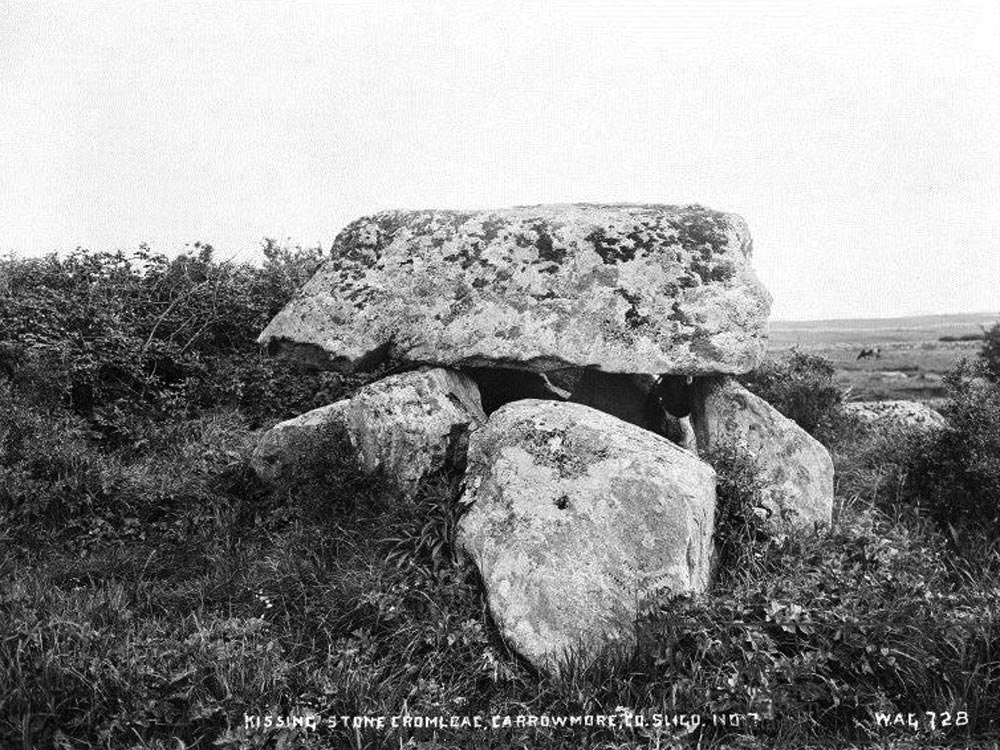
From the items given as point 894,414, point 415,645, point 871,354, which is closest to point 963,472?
point 894,414

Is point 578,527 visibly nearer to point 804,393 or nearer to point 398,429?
point 398,429

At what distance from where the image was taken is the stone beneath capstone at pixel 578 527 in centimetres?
632

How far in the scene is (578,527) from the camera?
6.64 meters

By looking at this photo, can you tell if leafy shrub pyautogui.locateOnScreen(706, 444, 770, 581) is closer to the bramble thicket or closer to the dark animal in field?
the bramble thicket

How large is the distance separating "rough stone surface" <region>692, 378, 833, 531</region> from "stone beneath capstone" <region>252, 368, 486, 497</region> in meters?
2.33

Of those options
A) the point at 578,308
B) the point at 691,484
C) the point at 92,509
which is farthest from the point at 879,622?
the point at 92,509

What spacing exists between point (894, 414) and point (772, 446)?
24.7 ft

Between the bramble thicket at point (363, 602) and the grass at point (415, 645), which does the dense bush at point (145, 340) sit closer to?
the bramble thicket at point (363, 602)

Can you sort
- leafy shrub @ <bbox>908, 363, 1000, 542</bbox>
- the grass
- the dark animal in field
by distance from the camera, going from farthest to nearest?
1. the dark animal in field
2. leafy shrub @ <bbox>908, 363, 1000, 542</bbox>
3. the grass

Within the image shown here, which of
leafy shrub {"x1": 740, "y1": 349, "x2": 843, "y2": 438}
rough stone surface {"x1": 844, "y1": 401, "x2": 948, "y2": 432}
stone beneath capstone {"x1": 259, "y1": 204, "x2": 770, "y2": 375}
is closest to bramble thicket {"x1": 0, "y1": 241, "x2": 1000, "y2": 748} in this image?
stone beneath capstone {"x1": 259, "y1": 204, "x2": 770, "y2": 375}

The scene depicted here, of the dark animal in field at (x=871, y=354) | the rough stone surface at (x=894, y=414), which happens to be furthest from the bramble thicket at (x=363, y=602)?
the dark animal in field at (x=871, y=354)

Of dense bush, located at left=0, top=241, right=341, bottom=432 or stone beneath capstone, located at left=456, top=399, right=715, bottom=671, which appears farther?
dense bush, located at left=0, top=241, right=341, bottom=432

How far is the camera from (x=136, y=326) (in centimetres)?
1208

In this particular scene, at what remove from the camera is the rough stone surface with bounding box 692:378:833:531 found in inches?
320
